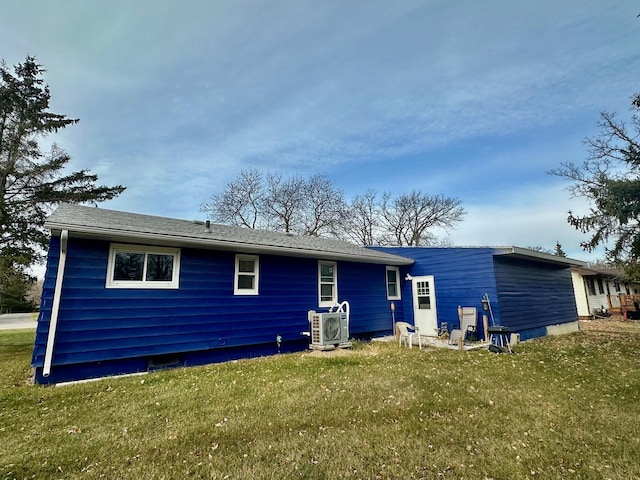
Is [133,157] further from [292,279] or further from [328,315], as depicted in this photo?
[328,315]

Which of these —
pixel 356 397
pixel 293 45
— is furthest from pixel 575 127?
pixel 356 397

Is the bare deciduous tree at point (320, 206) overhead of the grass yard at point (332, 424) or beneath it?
overhead

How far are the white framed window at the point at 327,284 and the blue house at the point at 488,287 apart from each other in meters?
3.36

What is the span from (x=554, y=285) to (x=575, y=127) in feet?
20.1

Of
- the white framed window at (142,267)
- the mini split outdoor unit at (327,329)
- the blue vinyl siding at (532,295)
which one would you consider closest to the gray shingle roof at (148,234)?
the white framed window at (142,267)

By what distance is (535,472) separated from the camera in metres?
2.52

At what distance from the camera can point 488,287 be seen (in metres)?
9.60

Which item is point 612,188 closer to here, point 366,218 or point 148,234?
point 148,234

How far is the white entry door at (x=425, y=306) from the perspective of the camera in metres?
10.9

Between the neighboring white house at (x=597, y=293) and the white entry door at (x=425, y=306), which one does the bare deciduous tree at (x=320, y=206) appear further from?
the neighboring white house at (x=597, y=293)

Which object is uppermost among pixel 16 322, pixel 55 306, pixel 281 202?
pixel 281 202

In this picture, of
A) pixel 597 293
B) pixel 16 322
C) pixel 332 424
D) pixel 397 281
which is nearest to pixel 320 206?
pixel 397 281

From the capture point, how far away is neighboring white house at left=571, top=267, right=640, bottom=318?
1931 centimetres

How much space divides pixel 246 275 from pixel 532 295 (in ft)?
32.7
